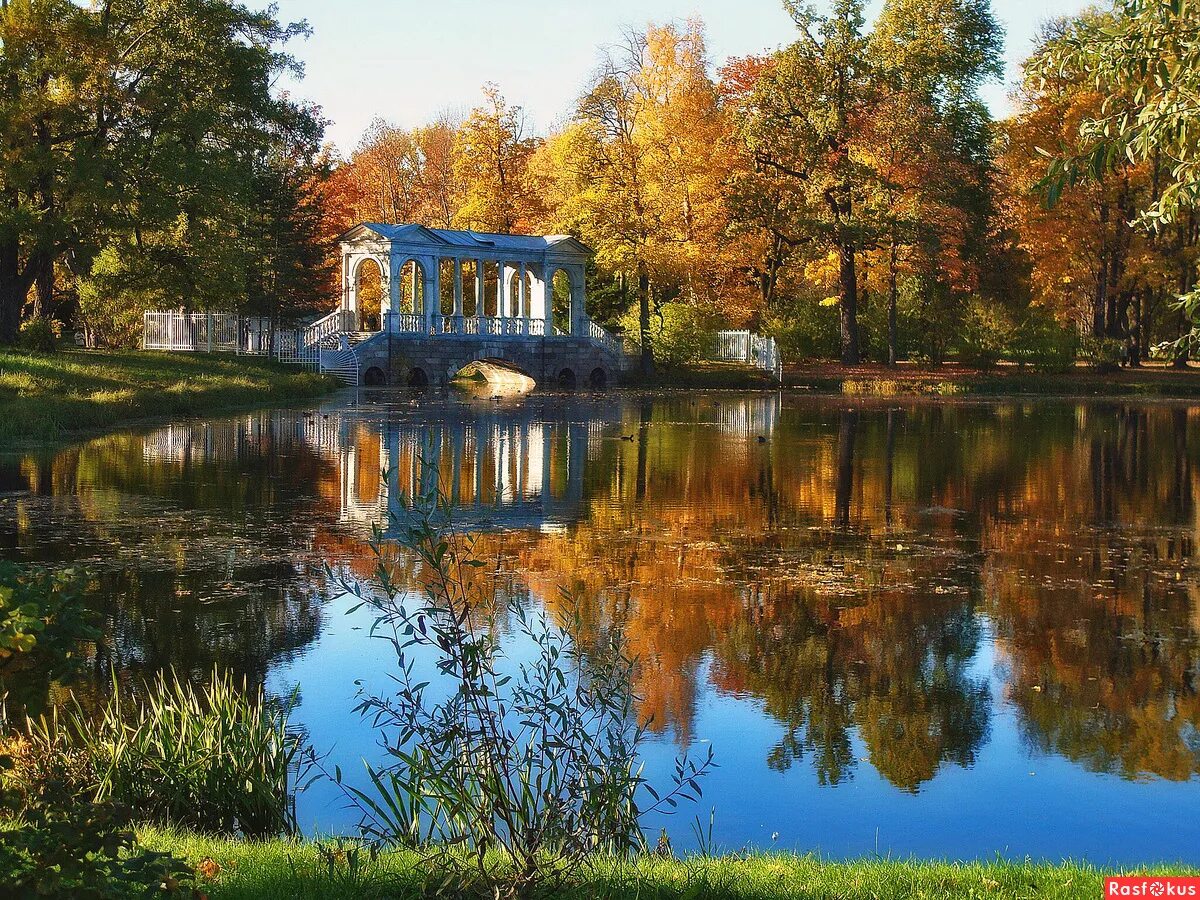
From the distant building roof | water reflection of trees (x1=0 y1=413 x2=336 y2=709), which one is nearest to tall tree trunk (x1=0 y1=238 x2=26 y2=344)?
the distant building roof

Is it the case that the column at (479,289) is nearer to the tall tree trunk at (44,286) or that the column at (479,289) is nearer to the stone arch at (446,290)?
the stone arch at (446,290)

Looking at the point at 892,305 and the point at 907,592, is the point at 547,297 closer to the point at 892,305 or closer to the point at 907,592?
the point at 892,305

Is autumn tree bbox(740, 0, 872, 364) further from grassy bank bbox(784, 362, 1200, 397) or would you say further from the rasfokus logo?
the rasfokus logo

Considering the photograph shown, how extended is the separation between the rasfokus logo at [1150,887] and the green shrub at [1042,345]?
4879 cm

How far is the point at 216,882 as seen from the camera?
483cm

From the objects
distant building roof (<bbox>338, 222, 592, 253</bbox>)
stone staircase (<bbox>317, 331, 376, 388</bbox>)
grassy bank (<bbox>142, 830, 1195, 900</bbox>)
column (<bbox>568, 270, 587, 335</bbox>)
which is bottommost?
grassy bank (<bbox>142, 830, 1195, 900</bbox>)

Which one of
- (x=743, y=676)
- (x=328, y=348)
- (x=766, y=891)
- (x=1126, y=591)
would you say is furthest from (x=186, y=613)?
(x=328, y=348)

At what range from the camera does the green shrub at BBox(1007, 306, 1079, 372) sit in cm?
5147

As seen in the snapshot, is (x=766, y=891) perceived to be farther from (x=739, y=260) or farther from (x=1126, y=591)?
(x=739, y=260)

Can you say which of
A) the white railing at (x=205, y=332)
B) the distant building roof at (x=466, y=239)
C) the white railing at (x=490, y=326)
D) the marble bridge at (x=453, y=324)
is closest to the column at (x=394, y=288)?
the marble bridge at (x=453, y=324)

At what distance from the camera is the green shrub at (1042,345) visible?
51.5 meters

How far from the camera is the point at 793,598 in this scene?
11398 millimetres

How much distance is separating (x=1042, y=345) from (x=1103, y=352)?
2217 millimetres

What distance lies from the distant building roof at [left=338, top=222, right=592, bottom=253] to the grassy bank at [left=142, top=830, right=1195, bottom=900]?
145 feet
